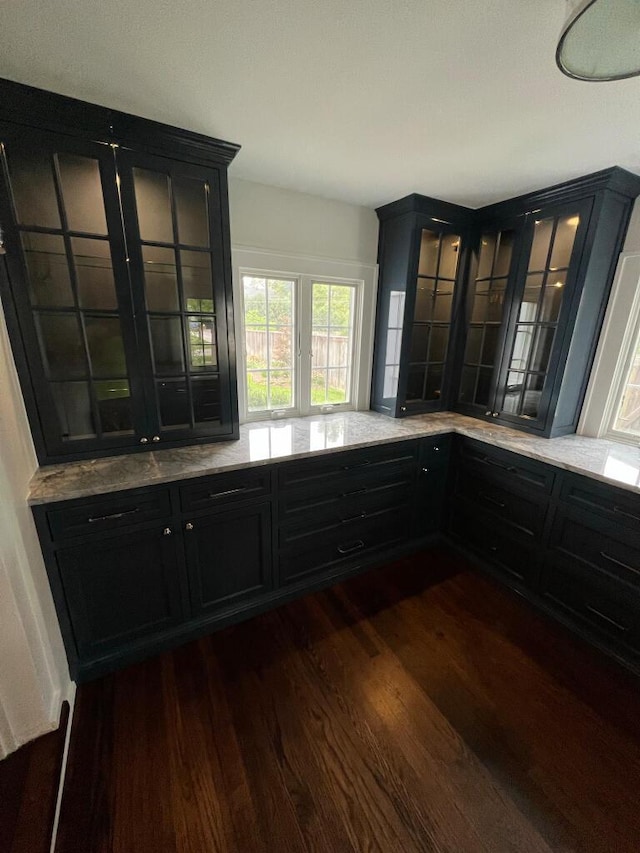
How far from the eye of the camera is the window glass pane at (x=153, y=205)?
1583 millimetres

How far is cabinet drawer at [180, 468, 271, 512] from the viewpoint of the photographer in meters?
1.65

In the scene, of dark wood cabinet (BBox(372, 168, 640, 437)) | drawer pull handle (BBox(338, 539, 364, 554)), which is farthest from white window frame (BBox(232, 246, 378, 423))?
drawer pull handle (BBox(338, 539, 364, 554))

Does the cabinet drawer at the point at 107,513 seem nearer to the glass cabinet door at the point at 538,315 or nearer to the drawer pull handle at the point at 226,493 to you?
the drawer pull handle at the point at 226,493

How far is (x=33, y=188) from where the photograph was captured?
4.62ft

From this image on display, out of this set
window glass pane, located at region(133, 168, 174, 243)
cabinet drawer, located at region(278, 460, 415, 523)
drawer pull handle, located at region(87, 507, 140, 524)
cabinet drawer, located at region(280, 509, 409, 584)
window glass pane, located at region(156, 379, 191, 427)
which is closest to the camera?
drawer pull handle, located at region(87, 507, 140, 524)

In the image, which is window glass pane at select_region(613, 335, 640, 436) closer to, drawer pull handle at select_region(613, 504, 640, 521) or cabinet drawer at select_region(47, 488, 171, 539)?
drawer pull handle at select_region(613, 504, 640, 521)

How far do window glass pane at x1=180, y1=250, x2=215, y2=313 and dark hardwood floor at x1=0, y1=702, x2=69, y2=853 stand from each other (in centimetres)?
191

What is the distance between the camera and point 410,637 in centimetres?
186

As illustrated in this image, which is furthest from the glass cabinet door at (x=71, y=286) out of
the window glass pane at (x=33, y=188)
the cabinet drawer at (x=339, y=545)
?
the cabinet drawer at (x=339, y=545)

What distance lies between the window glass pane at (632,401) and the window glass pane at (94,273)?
296 cm

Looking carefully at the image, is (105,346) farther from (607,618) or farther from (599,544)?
(607,618)

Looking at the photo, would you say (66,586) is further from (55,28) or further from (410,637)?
(55,28)

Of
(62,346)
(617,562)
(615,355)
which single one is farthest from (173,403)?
(615,355)

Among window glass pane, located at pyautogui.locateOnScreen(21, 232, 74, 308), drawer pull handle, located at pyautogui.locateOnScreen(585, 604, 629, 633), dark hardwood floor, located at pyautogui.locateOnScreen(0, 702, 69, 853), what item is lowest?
dark hardwood floor, located at pyautogui.locateOnScreen(0, 702, 69, 853)
